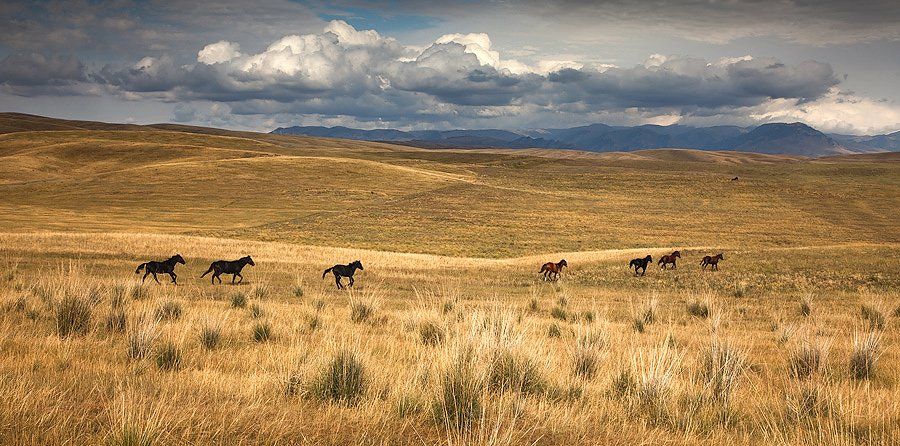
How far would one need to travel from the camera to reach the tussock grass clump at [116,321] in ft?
30.2

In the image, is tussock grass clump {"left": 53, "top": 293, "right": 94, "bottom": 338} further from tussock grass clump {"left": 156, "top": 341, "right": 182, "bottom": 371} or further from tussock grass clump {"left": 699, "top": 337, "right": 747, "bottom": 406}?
tussock grass clump {"left": 699, "top": 337, "right": 747, "bottom": 406}

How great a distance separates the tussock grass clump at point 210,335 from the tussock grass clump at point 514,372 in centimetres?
438

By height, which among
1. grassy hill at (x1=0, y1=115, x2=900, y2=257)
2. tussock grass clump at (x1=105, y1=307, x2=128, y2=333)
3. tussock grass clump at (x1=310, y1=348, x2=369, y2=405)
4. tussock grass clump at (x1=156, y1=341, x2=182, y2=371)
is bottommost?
grassy hill at (x1=0, y1=115, x2=900, y2=257)

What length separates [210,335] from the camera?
27.8 feet

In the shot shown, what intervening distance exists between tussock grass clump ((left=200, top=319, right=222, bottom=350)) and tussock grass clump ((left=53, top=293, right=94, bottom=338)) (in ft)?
6.57

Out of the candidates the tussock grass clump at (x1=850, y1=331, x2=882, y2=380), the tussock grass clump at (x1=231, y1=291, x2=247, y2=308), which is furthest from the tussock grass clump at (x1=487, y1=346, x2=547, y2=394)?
the tussock grass clump at (x1=231, y1=291, x2=247, y2=308)

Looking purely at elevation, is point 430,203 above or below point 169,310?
below

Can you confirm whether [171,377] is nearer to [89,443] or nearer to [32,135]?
[89,443]

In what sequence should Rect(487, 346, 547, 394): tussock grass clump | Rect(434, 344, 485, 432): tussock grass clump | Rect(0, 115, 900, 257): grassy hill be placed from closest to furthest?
Rect(434, 344, 485, 432): tussock grass clump → Rect(487, 346, 547, 394): tussock grass clump → Rect(0, 115, 900, 257): grassy hill

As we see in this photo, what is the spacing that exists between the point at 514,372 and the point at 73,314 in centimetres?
743

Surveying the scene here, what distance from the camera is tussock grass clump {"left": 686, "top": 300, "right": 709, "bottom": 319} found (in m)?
15.5

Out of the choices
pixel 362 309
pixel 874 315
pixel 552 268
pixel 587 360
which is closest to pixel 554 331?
pixel 587 360

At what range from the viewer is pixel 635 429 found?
5250mm

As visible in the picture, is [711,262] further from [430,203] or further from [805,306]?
[430,203]
